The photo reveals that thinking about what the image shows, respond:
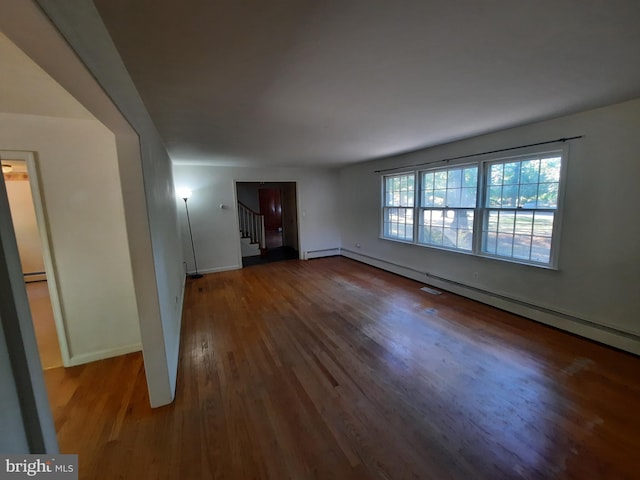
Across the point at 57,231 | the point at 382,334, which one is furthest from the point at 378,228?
the point at 57,231

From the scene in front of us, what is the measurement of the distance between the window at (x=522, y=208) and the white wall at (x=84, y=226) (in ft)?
14.1

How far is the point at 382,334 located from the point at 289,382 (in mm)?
1205

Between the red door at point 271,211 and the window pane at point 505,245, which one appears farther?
the red door at point 271,211

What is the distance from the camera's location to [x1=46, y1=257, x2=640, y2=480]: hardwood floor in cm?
157

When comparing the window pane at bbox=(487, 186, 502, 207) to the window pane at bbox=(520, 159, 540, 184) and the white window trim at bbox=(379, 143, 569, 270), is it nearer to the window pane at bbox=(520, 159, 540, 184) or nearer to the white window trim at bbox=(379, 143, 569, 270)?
the white window trim at bbox=(379, 143, 569, 270)

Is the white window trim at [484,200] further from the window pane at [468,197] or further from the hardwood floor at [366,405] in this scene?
the hardwood floor at [366,405]

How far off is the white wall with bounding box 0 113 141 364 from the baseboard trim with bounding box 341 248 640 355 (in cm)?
413

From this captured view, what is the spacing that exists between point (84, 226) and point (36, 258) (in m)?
4.33

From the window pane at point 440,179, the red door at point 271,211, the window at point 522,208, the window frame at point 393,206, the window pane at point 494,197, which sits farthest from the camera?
the red door at point 271,211

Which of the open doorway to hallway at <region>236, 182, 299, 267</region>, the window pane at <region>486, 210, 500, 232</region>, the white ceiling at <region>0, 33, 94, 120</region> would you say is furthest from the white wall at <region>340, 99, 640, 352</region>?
the open doorway to hallway at <region>236, 182, 299, 267</region>

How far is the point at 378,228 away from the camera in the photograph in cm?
568

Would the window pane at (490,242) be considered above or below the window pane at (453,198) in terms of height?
below

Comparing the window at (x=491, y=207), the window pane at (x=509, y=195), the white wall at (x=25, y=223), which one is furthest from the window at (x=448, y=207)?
the white wall at (x=25, y=223)

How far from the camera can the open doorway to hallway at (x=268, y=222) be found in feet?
24.0
